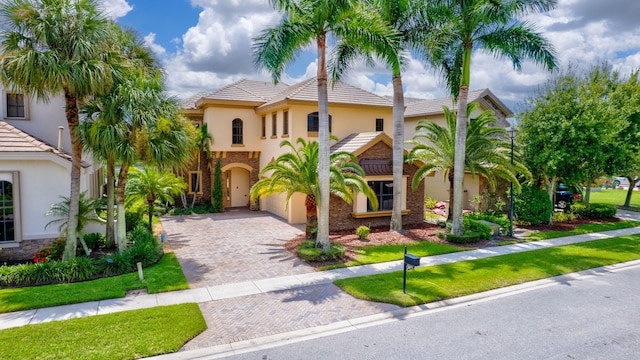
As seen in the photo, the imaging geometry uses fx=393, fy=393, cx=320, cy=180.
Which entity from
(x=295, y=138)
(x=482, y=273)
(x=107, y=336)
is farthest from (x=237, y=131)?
(x=107, y=336)

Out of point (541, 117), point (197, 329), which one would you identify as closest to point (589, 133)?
point (541, 117)

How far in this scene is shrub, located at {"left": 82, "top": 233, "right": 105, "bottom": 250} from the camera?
14.1m

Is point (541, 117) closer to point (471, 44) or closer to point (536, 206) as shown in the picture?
point (536, 206)

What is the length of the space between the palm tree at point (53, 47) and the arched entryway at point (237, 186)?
45.5 ft

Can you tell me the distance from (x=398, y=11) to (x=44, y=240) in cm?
1570

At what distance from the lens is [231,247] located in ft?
49.9

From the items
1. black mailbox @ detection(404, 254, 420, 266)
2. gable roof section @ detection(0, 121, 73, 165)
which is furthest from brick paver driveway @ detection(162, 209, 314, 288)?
gable roof section @ detection(0, 121, 73, 165)

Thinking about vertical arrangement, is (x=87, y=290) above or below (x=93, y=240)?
below

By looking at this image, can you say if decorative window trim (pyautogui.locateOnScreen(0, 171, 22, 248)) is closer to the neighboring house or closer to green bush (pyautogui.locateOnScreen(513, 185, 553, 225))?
the neighboring house

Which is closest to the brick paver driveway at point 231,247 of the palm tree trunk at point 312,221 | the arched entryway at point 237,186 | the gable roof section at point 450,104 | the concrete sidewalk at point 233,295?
the concrete sidewalk at point 233,295

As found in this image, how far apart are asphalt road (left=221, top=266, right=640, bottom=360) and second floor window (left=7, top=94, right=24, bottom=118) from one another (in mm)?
14289

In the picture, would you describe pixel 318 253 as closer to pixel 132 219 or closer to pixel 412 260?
pixel 412 260

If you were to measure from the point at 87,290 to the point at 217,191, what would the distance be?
45.3 feet

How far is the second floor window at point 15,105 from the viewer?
49.8 feet
